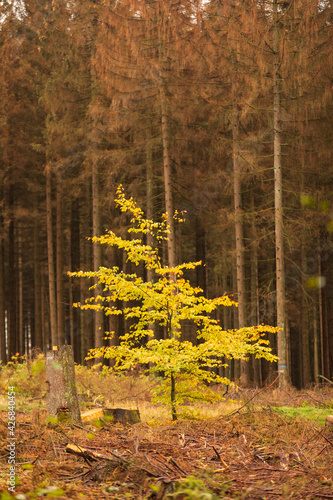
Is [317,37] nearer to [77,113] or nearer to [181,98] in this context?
[181,98]

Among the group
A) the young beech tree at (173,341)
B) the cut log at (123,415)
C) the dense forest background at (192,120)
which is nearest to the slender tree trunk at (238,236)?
the dense forest background at (192,120)

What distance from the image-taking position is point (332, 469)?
4.75 m

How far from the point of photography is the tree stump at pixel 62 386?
7.31 meters

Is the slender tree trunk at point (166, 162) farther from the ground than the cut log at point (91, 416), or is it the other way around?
the slender tree trunk at point (166, 162)

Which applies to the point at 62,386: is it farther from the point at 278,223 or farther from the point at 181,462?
the point at 278,223

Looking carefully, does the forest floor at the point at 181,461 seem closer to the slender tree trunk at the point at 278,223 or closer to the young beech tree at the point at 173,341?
the young beech tree at the point at 173,341

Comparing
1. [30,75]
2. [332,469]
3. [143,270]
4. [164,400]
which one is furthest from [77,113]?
[332,469]

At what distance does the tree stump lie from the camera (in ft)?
24.0

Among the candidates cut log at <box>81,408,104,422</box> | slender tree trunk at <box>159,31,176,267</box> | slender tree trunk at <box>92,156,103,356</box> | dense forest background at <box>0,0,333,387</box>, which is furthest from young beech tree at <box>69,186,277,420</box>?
slender tree trunk at <box>92,156,103,356</box>

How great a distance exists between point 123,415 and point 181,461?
11.4ft

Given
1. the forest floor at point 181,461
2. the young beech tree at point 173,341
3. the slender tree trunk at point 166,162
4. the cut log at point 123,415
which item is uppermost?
the slender tree trunk at point 166,162

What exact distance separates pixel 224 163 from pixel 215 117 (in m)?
2.24

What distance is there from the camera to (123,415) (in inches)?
322

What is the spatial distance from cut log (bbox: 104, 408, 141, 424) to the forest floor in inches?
30.8
